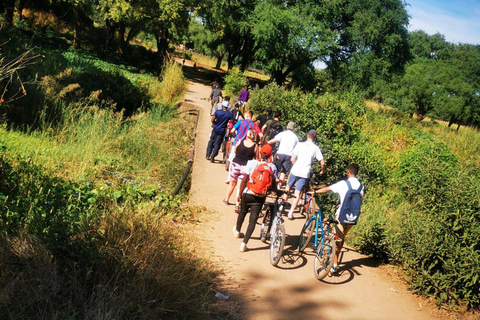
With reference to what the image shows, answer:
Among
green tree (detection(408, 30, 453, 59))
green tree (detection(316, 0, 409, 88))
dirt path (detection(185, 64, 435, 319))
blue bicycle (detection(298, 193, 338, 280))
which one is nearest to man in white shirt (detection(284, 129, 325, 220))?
dirt path (detection(185, 64, 435, 319))

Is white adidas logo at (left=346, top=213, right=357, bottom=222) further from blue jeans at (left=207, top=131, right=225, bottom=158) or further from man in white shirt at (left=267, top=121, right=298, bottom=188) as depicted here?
blue jeans at (left=207, top=131, right=225, bottom=158)

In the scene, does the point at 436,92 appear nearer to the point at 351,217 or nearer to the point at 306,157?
the point at 306,157

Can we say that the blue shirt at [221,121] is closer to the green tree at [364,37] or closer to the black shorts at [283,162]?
the black shorts at [283,162]

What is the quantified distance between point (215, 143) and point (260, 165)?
535 centimetres

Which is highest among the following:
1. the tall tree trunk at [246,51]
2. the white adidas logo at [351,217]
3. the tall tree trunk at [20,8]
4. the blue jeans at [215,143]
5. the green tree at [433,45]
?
the green tree at [433,45]

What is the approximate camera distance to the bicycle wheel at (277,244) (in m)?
6.24

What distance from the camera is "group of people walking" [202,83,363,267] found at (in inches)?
256

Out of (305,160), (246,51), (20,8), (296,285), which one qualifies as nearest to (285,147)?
(305,160)

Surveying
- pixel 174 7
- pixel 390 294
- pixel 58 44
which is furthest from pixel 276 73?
pixel 390 294

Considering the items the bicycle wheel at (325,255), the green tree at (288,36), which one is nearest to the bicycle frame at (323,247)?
the bicycle wheel at (325,255)

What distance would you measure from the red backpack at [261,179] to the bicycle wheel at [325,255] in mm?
1225

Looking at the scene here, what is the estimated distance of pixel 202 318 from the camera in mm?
4383

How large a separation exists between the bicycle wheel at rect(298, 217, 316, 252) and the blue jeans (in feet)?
16.5

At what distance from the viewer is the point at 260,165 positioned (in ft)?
21.2
